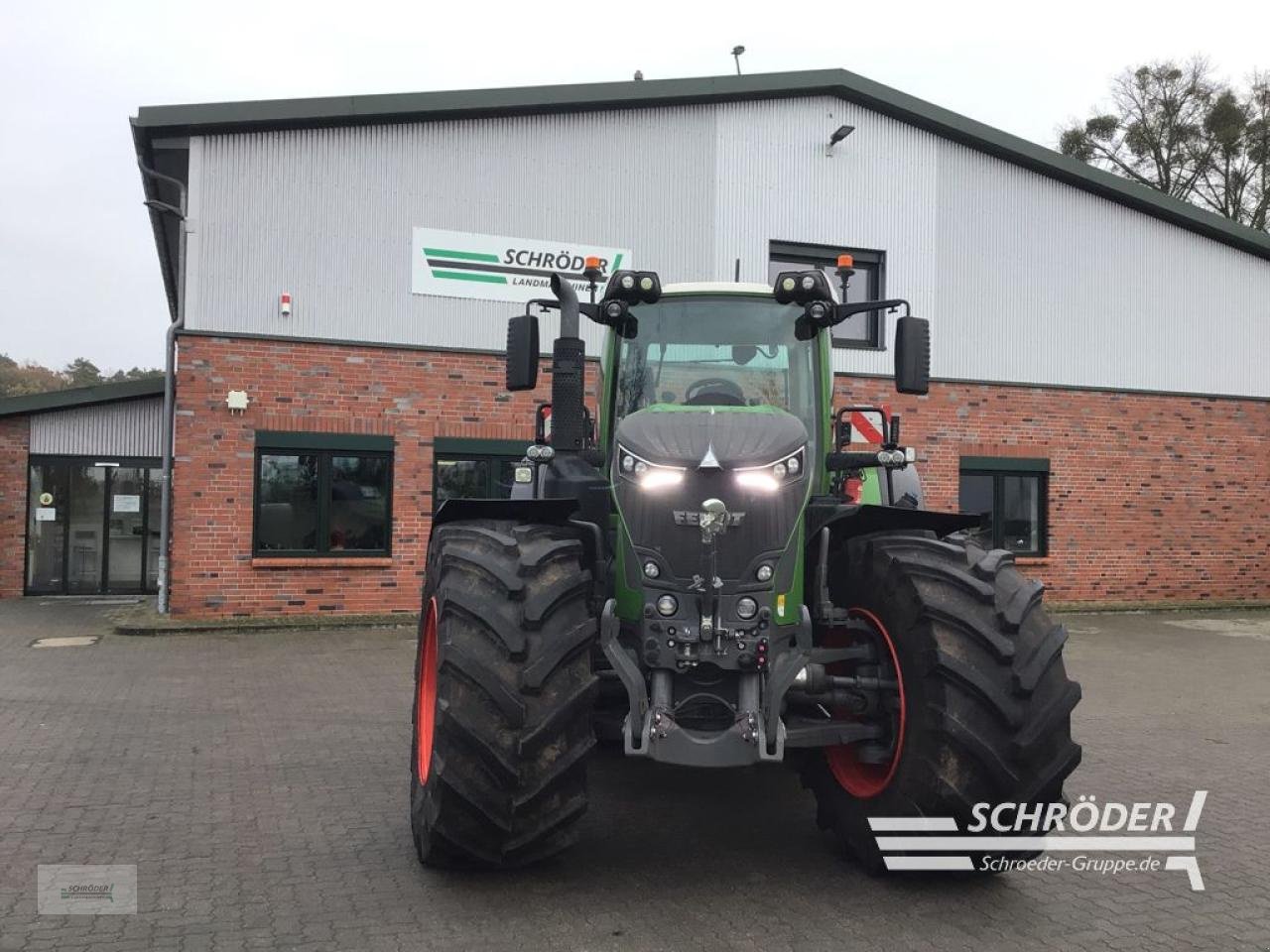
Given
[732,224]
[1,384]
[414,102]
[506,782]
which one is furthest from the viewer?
[1,384]

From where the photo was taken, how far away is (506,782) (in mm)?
3865

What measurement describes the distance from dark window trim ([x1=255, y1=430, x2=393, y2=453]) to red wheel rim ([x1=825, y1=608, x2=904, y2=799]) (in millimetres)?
9816

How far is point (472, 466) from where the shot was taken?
13.9m

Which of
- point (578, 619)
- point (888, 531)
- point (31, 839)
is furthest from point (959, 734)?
point (31, 839)

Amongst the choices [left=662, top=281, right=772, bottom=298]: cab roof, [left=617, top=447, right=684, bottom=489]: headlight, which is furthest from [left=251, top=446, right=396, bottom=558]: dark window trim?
[left=617, top=447, right=684, bottom=489]: headlight

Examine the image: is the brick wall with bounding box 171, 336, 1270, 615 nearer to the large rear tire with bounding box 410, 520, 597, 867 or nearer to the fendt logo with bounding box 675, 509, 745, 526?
the large rear tire with bounding box 410, 520, 597, 867

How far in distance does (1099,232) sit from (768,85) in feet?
19.4

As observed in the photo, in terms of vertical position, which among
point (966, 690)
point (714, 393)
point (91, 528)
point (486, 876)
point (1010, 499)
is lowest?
point (486, 876)

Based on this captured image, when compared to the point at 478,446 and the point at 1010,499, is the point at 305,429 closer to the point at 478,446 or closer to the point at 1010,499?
the point at 478,446

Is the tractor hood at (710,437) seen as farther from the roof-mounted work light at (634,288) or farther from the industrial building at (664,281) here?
the industrial building at (664,281)

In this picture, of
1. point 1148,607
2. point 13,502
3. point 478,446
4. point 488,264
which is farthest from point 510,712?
point 13,502

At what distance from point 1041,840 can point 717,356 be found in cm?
260

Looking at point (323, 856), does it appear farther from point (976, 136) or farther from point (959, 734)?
point (976, 136)

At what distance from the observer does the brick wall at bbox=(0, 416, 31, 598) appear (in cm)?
1672
